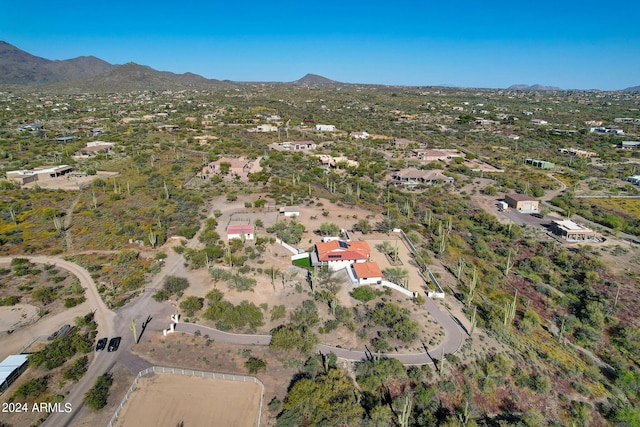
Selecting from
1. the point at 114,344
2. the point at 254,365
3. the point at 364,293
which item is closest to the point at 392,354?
the point at 364,293

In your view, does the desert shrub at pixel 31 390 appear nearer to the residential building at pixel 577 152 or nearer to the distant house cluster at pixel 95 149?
the distant house cluster at pixel 95 149

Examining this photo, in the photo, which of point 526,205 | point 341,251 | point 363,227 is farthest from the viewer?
point 526,205

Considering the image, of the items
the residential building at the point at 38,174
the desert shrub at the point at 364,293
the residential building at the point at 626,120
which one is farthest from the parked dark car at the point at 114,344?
the residential building at the point at 626,120

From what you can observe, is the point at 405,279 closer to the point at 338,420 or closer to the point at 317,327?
the point at 317,327

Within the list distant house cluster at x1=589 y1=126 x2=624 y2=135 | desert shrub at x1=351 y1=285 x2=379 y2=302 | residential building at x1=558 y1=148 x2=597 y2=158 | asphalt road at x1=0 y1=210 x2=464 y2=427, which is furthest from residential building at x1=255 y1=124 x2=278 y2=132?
distant house cluster at x1=589 y1=126 x2=624 y2=135

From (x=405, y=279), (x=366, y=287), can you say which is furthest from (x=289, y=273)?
(x=405, y=279)

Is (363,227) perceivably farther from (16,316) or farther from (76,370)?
(16,316)
